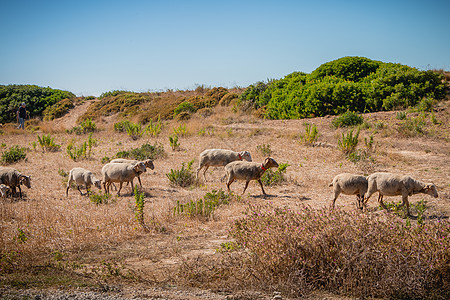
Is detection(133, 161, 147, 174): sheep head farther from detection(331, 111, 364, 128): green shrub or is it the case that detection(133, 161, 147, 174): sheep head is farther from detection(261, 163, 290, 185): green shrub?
detection(331, 111, 364, 128): green shrub

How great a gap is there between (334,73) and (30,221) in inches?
954

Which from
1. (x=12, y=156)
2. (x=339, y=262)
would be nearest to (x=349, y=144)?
(x=339, y=262)

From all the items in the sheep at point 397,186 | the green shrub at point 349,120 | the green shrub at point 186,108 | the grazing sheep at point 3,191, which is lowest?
the grazing sheep at point 3,191

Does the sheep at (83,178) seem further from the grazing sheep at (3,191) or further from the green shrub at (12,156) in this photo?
the green shrub at (12,156)

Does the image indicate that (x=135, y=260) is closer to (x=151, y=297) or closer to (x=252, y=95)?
(x=151, y=297)

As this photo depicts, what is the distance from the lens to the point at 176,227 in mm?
7418

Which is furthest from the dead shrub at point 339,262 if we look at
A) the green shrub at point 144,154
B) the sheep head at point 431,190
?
the green shrub at point 144,154

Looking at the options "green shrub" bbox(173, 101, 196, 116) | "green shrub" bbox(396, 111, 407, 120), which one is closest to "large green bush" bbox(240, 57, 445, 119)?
"green shrub" bbox(396, 111, 407, 120)

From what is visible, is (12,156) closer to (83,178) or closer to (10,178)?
(10,178)

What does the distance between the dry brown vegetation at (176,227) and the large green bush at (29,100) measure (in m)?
24.0

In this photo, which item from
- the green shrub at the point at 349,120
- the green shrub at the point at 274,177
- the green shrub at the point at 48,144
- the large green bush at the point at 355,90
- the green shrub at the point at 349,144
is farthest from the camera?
the large green bush at the point at 355,90

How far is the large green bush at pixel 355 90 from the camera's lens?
21.3 meters

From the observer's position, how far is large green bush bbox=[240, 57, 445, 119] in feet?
69.8

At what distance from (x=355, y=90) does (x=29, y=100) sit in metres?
35.3
